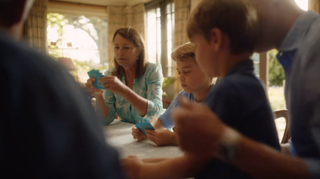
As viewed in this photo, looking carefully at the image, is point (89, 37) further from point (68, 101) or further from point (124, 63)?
point (68, 101)

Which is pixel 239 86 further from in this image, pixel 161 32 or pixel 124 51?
pixel 161 32

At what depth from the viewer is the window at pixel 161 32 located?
597 centimetres

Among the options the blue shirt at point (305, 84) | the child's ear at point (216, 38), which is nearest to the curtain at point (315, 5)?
the blue shirt at point (305, 84)

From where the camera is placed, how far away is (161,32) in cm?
619

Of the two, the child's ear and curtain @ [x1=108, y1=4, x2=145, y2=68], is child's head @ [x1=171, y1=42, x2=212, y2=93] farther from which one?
curtain @ [x1=108, y1=4, x2=145, y2=68]

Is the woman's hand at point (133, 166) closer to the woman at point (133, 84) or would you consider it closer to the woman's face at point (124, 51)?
the woman at point (133, 84)

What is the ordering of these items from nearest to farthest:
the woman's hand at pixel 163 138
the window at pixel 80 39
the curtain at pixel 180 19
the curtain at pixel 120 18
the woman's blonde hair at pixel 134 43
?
the woman's hand at pixel 163 138
the woman's blonde hair at pixel 134 43
the curtain at pixel 180 19
the window at pixel 80 39
the curtain at pixel 120 18

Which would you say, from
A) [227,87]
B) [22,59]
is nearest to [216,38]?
[227,87]

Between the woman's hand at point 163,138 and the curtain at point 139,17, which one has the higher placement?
the curtain at point 139,17

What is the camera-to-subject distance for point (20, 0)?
A: 321 mm

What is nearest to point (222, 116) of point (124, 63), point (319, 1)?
point (124, 63)

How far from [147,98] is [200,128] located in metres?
1.37

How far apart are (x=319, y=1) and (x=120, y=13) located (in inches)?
207

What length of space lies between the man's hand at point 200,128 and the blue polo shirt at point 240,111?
9 centimetres
